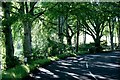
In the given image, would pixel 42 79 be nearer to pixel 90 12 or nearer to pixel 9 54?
pixel 9 54

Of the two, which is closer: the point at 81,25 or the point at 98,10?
the point at 98,10

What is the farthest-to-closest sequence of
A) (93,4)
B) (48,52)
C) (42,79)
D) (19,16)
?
(48,52), (93,4), (19,16), (42,79)

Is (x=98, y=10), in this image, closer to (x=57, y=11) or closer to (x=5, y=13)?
(x=57, y=11)

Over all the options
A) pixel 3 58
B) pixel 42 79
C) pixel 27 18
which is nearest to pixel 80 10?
pixel 27 18

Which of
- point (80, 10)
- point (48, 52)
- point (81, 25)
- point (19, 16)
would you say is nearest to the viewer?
point (19, 16)

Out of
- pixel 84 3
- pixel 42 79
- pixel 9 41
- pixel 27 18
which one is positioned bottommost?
pixel 42 79

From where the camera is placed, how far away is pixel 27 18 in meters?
21.4

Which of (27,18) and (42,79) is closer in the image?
(42,79)

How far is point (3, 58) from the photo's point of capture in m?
22.8

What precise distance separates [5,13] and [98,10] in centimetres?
909

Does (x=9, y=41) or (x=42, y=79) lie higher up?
(x=9, y=41)

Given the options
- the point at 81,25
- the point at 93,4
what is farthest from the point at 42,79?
the point at 81,25

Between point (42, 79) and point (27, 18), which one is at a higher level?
point (27, 18)

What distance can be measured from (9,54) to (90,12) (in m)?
9.14
